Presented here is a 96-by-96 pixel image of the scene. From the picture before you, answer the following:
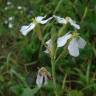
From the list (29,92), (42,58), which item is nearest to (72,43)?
(29,92)

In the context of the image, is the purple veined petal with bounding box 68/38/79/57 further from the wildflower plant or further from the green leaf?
the green leaf

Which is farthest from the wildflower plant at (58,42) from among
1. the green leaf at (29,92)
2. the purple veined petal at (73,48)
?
the green leaf at (29,92)

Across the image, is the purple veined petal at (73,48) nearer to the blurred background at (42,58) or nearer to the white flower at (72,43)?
the white flower at (72,43)

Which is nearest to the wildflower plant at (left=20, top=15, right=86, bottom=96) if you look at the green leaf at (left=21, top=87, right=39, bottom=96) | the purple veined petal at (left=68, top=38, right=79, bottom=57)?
the purple veined petal at (left=68, top=38, right=79, bottom=57)

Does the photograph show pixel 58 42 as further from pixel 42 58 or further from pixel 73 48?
pixel 42 58

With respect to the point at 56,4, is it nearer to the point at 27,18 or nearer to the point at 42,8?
the point at 42,8

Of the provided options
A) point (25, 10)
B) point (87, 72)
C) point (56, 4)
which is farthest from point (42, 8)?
point (87, 72)
